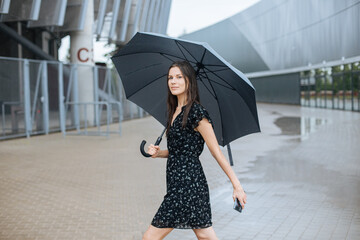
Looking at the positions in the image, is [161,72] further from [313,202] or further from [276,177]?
[276,177]

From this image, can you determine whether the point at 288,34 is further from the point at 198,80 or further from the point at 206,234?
the point at 206,234

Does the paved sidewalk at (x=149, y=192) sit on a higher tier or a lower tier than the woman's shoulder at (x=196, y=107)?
lower

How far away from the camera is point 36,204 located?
617 cm

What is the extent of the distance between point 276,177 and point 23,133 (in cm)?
930

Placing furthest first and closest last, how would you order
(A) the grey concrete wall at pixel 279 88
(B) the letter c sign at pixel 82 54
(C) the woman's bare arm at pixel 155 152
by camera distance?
(A) the grey concrete wall at pixel 279 88
(B) the letter c sign at pixel 82 54
(C) the woman's bare arm at pixel 155 152

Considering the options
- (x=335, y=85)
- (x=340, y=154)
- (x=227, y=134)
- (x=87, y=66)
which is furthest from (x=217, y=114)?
(x=335, y=85)

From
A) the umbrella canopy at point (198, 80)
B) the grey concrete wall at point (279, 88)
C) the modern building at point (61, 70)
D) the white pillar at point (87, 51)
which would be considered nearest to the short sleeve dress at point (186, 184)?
the umbrella canopy at point (198, 80)

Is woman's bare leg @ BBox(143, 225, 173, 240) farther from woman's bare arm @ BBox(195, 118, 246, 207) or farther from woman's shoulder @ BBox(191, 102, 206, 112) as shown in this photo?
woman's shoulder @ BBox(191, 102, 206, 112)

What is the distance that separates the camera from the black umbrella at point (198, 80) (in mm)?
3219

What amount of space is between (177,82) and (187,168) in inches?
20.5

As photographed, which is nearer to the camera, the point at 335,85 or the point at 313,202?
the point at 313,202

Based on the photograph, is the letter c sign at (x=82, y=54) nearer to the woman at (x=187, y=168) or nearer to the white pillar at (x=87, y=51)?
the white pillar at (x=87, y=51)

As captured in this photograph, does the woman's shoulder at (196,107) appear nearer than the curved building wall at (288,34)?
Yes

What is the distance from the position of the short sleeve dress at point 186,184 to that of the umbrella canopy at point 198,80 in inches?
15.2
